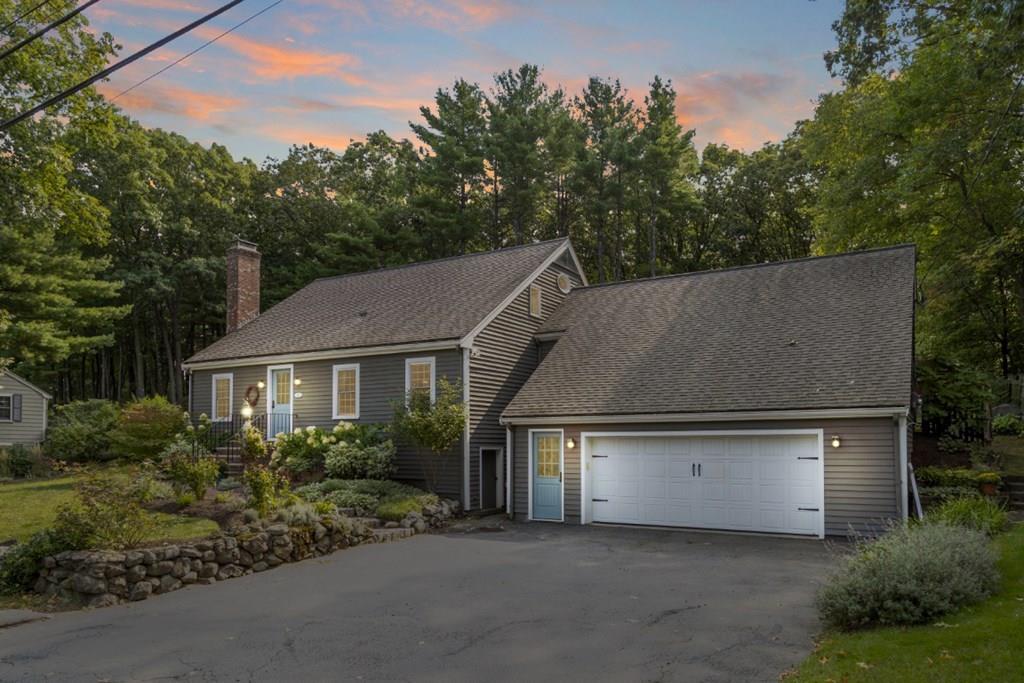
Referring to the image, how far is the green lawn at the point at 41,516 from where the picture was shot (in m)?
11.8

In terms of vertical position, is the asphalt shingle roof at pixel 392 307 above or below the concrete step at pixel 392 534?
above

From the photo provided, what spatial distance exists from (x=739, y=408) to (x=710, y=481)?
1661 mm

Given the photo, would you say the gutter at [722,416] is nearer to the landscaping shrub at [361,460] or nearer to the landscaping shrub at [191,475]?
the landscaping shrub at [361,460]

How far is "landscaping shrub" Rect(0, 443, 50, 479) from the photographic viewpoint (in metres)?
23.7

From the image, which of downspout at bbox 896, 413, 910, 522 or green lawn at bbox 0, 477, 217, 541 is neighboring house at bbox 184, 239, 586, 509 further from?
downspout at bbox 896, 413, 910, 522

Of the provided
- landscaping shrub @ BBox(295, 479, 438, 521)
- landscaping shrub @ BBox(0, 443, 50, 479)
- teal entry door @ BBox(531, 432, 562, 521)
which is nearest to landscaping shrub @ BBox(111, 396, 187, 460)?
landscaping shrub @ BBox(0, 443, 50, 479)

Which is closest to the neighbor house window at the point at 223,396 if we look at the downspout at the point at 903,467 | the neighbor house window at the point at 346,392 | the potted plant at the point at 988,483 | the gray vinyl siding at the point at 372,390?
the gray vinyl siding at the point at 372,390

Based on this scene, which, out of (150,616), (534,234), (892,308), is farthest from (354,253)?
(150,616)

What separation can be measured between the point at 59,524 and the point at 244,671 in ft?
18.1

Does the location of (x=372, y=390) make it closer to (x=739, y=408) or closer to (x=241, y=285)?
(x=241, y=285)

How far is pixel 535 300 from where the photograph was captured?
2075cm

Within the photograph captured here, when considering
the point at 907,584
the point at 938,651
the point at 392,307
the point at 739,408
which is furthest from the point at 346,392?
the point at 938,651

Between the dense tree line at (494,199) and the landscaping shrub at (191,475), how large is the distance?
314 inches

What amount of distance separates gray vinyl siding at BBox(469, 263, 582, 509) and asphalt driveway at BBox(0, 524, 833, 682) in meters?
5.79
